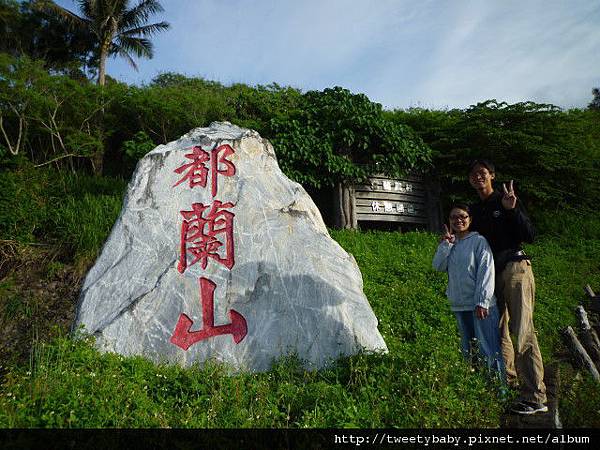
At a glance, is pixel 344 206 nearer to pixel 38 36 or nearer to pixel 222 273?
pixel 222 273

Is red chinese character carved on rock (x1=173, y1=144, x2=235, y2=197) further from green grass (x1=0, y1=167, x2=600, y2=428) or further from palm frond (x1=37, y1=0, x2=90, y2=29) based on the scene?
palm frond (x1=37, y1=0, x2=90, y2=29)

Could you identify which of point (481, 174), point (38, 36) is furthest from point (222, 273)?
point (38, 36)

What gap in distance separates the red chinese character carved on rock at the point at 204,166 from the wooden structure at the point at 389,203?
457 centimetres

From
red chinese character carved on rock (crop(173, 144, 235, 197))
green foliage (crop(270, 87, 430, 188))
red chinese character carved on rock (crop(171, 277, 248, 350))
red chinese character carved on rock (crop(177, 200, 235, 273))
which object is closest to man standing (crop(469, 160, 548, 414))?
red chinese character carved on rock (crop(171, 277, 248, 350))

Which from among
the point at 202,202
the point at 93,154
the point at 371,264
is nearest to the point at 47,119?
the point at 93,154

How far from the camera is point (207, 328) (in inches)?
177

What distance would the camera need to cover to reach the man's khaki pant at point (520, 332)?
11.8ft

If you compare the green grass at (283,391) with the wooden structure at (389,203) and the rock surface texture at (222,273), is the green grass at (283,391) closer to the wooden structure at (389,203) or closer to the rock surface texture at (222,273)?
the rock surface texture at (222,273)

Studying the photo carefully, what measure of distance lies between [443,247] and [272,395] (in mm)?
1895

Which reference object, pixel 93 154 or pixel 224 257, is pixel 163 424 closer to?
pixel 224 257

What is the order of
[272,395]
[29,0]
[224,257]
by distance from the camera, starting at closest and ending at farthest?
[272,395] → [224,257] → [29,0]

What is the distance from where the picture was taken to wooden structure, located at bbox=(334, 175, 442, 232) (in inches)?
384

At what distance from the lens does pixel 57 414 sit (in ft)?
9.56

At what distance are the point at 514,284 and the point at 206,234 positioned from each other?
3033 millimetres
